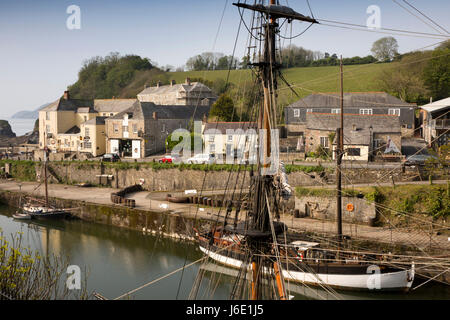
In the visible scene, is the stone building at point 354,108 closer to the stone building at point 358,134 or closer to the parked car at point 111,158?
the stone building at point 358,134

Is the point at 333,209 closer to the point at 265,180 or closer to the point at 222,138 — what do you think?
the point at 265,180

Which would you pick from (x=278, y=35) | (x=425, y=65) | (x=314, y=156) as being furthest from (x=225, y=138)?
(x=425, y=65)

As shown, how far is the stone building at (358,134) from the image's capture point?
92.3 ft

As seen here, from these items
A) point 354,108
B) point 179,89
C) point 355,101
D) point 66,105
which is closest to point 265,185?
point 354,108

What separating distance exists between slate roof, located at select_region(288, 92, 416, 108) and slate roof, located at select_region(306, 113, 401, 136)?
→ 18.8 feet

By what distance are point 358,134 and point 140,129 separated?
17.8 metres

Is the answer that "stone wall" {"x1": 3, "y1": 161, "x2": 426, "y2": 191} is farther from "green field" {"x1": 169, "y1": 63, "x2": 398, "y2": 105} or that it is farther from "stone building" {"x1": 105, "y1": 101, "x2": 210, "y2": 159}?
"green field" {"x1": 169, "y1": 63, "x2": 398, "y2": 105}

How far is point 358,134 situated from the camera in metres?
A: 28.8

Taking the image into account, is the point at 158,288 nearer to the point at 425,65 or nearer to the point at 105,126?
the point at 105,126

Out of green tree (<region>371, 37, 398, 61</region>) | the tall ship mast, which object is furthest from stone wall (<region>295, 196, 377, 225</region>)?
green tree (<region>371, 37, 398, 61</region>)

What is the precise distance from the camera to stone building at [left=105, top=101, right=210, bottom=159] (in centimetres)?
3688
